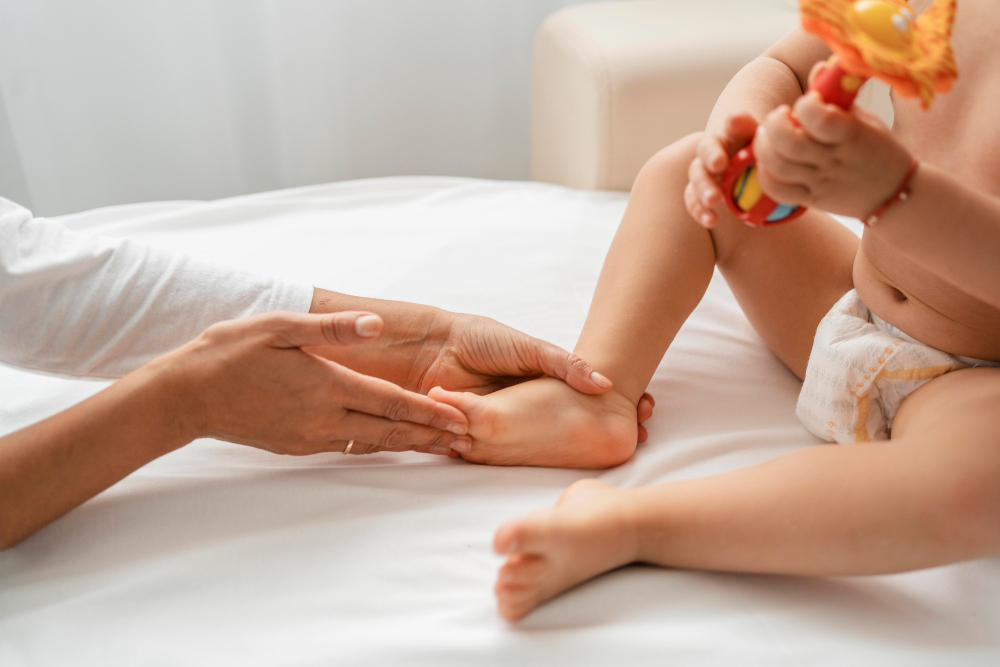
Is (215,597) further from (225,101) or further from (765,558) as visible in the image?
(225,101)

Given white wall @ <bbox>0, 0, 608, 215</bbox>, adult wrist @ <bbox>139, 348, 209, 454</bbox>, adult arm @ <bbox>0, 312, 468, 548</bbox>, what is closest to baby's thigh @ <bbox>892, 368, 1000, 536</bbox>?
adult arm @ <bbox>0, 312, 468, 548</bbox>

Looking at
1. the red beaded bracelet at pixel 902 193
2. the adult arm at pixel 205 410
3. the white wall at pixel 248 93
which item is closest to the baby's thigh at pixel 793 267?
the red beaded bracelet at pixel 902 193

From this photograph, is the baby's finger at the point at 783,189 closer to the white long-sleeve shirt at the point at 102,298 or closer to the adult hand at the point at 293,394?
the adult hand at the point at 293,394

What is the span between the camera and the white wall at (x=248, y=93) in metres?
1.64

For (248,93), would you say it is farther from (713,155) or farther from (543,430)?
(713,155)

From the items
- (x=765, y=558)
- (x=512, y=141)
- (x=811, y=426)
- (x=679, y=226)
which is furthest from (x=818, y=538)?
(x=512, y=141)

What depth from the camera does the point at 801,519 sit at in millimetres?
583

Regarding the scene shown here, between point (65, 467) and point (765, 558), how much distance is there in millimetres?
551

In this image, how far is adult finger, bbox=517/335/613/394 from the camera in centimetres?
78

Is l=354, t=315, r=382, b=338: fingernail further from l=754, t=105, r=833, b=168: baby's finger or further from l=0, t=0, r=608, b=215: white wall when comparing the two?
l=0, t=0, r=608, b=215: white wall

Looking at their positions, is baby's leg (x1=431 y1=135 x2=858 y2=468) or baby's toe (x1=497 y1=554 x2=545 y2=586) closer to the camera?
baby's toe (x1=497 y1=554 x2=545 y2=586)

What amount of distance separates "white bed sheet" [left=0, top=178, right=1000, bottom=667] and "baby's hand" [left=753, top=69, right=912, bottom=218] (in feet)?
0.97

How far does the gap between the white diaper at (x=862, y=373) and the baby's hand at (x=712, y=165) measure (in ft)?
0.78

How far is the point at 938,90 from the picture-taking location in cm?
50
